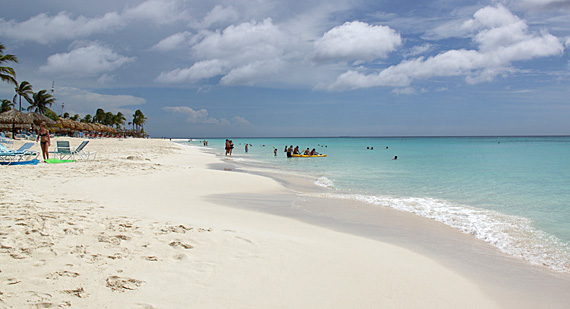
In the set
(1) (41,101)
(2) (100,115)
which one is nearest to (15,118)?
(1) (41,101)

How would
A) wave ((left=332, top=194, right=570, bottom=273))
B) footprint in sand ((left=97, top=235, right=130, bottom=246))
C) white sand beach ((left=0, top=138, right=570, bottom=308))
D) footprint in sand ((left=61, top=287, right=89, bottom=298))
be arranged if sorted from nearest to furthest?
1. footprint in sand ((left=61, top=287, right=89, bottom=298))
2. white sand beach ((left=0, top=138, right=570, bottom=308))
3. footprint in sand ((left=97, top=235, right=130, bottom=246))
4. wave ((left=332, top=194, right=570, bottom=273))

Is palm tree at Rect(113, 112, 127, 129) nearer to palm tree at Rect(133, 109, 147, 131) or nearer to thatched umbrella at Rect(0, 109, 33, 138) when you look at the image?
palm tree at Rect(133, 109, 147, 131)

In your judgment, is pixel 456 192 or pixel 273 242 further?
pixel 456 192

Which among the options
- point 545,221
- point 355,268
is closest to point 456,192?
point 545,221

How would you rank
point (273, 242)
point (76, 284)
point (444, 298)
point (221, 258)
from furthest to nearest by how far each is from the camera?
1. point (273, 242)
2. point (221, 258)
3. point (444, 298)
4. point (76, 284)

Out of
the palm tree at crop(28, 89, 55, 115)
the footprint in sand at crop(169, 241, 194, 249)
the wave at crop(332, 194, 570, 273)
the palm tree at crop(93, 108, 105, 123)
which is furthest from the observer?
the palm tree at crop(93, 108, 105, 123)

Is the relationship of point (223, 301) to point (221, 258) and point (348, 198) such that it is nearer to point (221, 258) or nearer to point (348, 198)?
point (221, 258)

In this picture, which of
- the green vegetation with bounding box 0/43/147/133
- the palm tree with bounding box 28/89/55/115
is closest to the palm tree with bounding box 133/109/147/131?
the green vegetation with bounding box 0/43/147/133

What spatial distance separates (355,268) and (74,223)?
4.03 metres

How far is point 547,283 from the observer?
15.0 feet

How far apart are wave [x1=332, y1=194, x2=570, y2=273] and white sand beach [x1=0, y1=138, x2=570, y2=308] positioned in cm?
59

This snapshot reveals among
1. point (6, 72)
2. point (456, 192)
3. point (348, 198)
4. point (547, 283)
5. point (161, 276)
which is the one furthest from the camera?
point (6, 72)

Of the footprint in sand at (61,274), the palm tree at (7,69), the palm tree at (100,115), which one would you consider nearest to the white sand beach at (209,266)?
the footprint in sand at (61,274)

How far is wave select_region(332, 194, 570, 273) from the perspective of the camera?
18.9ft
